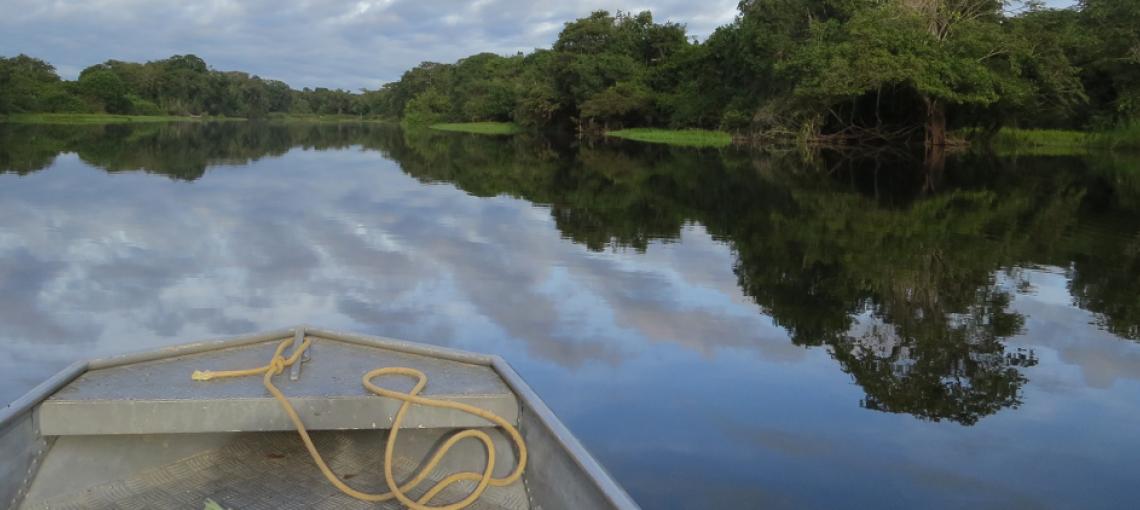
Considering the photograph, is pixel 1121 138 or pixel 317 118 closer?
pixel 1121 138

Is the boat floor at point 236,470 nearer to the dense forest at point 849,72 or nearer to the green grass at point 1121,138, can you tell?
the dense forest at point 849,72

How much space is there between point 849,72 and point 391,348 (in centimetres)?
2656

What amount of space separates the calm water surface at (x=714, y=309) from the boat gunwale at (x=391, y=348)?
0.81 m

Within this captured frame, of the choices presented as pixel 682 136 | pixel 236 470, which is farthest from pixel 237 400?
pixel 682 136

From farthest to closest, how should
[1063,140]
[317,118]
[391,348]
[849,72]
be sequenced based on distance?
[317,118]
[1063,140]
[849,72]
[391,348]

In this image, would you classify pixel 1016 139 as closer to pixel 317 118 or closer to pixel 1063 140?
pixel 1063 140

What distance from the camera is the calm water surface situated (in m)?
4.11

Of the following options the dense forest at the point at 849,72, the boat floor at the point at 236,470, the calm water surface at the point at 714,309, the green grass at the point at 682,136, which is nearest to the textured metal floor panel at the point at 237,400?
the boat floor at the point at 236,470

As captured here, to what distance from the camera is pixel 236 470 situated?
3289mm

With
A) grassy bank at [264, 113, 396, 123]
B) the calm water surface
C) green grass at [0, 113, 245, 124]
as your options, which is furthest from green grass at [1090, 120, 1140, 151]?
grassy bank at [264, 113, 396, 123]

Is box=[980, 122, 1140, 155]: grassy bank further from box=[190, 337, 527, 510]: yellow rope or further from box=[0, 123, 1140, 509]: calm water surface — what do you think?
box=[190, 337, 527, 510]: yellow rope

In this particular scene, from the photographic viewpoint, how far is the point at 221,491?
3.15 meters

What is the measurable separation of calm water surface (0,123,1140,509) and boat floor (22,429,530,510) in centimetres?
89

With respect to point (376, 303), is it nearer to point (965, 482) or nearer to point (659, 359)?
point (659, 359)
